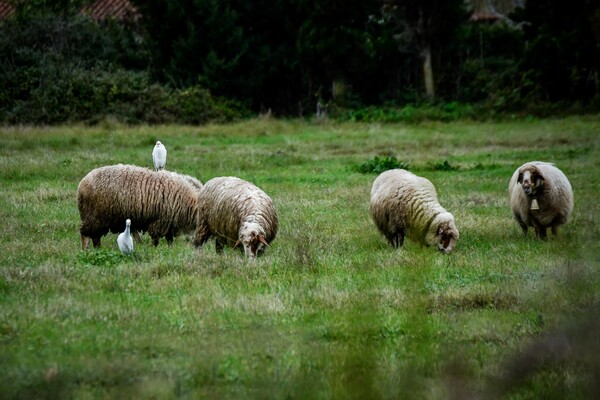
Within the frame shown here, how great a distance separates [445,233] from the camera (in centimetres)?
1084

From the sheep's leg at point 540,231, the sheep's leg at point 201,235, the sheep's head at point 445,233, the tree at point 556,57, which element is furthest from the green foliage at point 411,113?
the sheep's leg at point 201,235

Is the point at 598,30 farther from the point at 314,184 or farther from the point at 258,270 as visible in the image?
the point at 314,184

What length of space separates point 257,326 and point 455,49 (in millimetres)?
33314

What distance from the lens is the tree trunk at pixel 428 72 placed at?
121 ft

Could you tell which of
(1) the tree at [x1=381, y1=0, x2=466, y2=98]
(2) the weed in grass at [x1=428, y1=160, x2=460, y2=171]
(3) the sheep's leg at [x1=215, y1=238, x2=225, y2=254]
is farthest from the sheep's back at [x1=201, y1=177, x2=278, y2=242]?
(1) the tree at [x1=381, y1=0, x2=466, y2=98]

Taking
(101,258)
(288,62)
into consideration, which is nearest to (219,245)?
(101,258)

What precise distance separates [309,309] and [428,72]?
100ft

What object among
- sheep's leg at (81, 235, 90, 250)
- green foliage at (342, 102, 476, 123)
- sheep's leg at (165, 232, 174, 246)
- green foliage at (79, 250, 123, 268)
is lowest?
green foliage at (342, 102, 476, 123)

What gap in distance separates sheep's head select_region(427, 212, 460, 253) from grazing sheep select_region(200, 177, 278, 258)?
196cm

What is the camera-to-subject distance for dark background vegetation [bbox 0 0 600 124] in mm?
30672

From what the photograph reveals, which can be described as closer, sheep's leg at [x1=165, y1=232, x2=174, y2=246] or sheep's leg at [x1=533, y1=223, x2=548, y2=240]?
sheep's leg at [x1=165, y1=232, x2=174, y2=246]

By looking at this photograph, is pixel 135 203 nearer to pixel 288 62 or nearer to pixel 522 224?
pixel 522 224

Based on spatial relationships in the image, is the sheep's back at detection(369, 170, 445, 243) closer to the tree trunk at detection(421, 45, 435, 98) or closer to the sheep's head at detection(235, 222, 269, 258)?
the sheep's head at detection(235, 222, 269, 258)

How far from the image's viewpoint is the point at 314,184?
1789 cm
